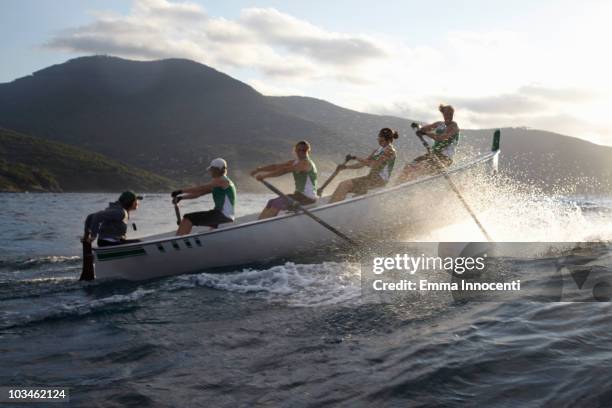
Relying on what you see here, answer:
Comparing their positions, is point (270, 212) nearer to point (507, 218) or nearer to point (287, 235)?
point (287, 235)

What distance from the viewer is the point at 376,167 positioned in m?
11.8

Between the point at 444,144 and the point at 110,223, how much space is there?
8.17 metres

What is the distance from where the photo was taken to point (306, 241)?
1079 centimetres

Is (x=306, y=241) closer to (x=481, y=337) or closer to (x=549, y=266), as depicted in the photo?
(x=549, y=266)

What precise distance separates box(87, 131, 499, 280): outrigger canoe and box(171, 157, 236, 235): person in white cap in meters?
0.25

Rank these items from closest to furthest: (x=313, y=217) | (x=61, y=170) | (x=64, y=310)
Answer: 1. (x=64, y=310)
2. (x=313, y=217)
3. (x=61, y=170)

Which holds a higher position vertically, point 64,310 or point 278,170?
point 278,170

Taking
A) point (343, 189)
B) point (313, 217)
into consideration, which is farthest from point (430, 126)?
point (313, 217)

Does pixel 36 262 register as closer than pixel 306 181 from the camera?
No

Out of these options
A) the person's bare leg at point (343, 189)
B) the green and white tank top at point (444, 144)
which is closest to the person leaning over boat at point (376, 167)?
the person's bare leg at point (343, 189)

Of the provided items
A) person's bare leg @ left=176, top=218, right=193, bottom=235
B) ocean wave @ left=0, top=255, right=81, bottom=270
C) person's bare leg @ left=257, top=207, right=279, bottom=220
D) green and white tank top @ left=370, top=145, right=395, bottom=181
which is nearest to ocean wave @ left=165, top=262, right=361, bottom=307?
person's bare leg @ left=176, top=218, right=193, bottom=235

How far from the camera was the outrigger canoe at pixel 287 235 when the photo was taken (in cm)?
960

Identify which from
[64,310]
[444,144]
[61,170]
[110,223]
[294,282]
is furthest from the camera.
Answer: [61,170]

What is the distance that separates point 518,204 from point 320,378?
43.9 feet
